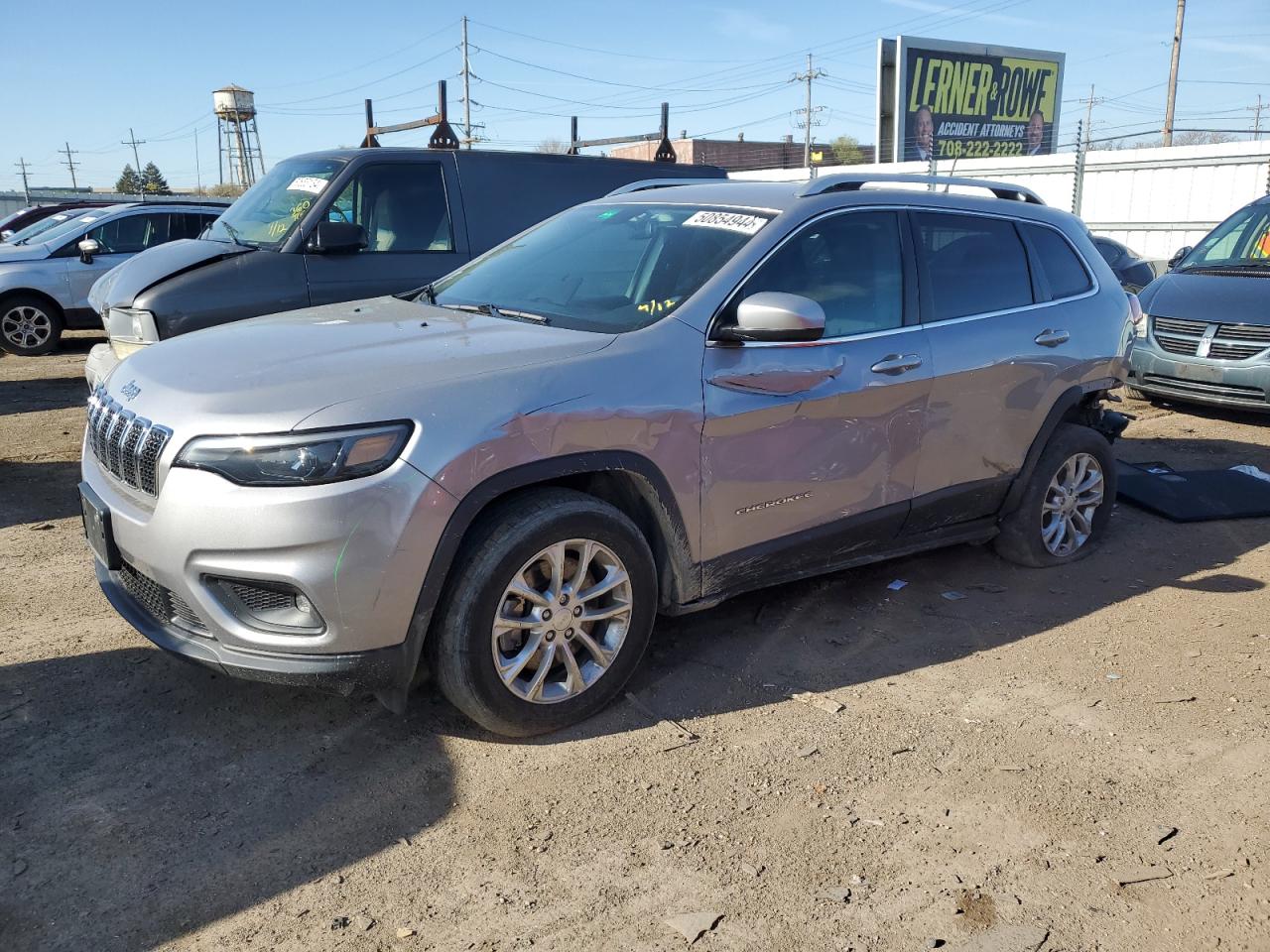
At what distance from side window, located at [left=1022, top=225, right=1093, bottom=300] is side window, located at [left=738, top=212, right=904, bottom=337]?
1.09 meters

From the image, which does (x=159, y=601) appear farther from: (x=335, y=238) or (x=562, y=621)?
(x=335, y=238)

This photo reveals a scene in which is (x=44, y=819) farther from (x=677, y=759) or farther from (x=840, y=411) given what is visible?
(x=840, y=411)

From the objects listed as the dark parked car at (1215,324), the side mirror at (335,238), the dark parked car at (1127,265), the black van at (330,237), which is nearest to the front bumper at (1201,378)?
the dark parked car at (1215,324)

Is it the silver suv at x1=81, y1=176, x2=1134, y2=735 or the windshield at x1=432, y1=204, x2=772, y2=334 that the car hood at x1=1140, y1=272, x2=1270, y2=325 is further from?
the windshield at x1=432, y1=204, x2=772, y2=334

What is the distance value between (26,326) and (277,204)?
7.35 meters

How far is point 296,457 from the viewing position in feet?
9.77

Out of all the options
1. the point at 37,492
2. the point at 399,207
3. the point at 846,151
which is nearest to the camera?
the point at 37,492

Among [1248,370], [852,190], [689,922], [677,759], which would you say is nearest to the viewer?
[689,922]

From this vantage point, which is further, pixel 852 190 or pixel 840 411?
pixel 852 190

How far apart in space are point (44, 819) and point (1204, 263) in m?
9.90

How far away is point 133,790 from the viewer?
3168 mm

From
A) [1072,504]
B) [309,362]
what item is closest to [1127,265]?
[1072,504]

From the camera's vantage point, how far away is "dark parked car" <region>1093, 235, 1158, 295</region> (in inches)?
522

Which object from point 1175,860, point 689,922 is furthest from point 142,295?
point 1175,860
